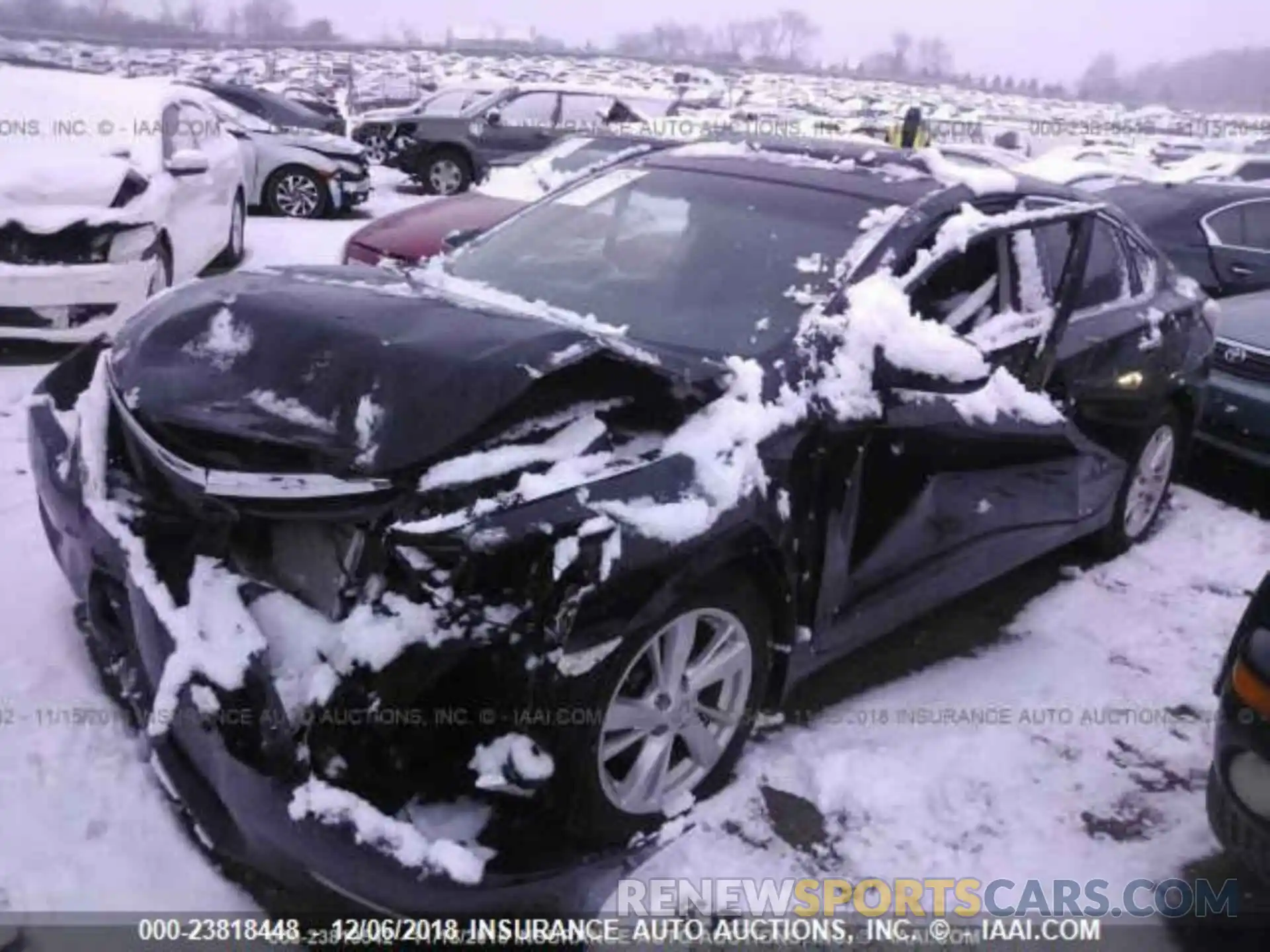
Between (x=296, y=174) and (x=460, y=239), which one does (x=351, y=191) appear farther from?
(x=460, y=239)

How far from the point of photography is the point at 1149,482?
4859 mm

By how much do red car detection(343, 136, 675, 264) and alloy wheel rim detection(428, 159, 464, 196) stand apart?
7.11m

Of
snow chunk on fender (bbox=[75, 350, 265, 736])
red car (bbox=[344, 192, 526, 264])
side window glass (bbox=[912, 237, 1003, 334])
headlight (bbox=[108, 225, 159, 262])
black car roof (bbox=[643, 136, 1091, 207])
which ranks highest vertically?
black car roof (bbox=[643, 136, 1091, 207])

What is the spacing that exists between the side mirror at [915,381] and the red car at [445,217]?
295 centimetres

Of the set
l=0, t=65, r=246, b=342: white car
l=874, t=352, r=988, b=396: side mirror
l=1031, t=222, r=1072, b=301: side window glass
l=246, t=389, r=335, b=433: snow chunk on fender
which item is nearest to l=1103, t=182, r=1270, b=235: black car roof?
l=1031, t=222, r=1072, b=301: side window glass

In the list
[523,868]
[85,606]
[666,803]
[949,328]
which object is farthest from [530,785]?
[949,328]

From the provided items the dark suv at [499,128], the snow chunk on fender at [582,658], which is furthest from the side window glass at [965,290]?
the dark suv at [499,128]

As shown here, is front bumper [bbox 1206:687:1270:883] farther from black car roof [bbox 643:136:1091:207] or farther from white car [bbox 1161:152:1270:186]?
white car [bbox 1161:152:1270:186]

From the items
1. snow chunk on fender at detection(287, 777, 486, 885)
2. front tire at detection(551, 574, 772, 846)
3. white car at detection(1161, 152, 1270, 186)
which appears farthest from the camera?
white car at detection(1161, 152, 1270, 186)

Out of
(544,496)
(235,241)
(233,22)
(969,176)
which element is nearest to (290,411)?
(544,496)

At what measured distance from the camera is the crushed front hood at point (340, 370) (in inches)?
95.2

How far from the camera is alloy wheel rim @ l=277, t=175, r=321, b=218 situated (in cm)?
1183

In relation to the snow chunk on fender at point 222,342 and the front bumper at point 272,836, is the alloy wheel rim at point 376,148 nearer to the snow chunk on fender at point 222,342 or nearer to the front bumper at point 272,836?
the snow chunk on fender at point 222,342

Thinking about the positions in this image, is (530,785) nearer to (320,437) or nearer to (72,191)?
(320,437)
